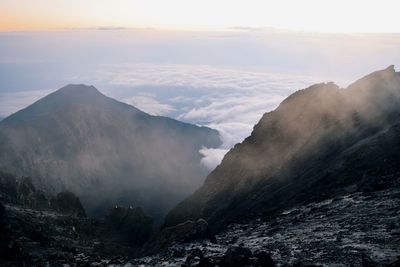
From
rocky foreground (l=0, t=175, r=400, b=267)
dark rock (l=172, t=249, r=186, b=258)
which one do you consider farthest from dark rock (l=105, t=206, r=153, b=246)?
dark rock (l=172, t=249, r=186, b=258)

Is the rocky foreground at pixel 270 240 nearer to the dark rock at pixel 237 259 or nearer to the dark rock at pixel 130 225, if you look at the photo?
the dark rock at pixel 237 259

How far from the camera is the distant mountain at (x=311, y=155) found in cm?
4694

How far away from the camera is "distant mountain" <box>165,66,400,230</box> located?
4694 centimetres

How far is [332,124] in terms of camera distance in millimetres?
69625

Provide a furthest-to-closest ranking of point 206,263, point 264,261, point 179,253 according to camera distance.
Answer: point 179,253 → point 206,263 → point 264,261

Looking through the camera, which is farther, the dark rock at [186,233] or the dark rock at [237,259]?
the dark rock at [186,233]

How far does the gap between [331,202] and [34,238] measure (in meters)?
31.7

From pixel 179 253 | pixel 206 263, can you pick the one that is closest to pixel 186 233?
pixel 179 253

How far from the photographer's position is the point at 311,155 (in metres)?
64.5

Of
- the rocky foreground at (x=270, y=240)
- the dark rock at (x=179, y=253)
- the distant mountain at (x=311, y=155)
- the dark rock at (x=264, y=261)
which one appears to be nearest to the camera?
the dark rock at (x=264, y=261)

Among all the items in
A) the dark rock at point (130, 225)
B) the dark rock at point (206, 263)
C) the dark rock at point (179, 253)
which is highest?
the dark rock at point (206, 263)

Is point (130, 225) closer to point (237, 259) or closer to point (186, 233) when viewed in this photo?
point (186, 233)

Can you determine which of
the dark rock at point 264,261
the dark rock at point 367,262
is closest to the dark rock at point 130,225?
the dark rock at point 264,261

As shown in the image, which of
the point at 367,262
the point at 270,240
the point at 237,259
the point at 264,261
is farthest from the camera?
the point at 270,240
